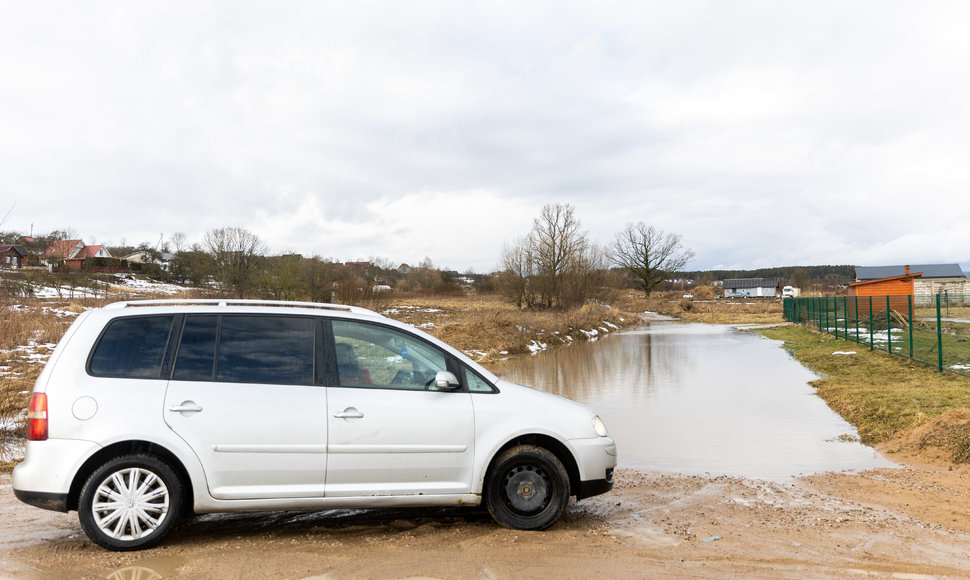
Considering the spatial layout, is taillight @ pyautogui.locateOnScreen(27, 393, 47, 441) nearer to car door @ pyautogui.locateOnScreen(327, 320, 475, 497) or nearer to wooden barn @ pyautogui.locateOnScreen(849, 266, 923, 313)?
car door @ pyautogui.locateOnScreen(327, 320, 475, 497)

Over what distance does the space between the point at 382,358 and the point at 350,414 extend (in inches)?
22.4

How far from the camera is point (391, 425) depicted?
520cm

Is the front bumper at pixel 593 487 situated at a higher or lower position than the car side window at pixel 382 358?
lower

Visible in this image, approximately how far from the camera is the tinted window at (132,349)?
503 centimetres

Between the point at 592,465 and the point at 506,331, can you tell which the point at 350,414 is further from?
the point at 506,331

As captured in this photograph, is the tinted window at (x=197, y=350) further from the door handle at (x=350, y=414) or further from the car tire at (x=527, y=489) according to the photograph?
the car tire at (x=527, y=489)

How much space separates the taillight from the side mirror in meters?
2.84

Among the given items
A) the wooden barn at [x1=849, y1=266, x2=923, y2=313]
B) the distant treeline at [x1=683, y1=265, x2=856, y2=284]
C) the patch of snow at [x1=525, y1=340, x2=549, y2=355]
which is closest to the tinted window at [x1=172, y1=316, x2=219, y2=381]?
the patch of snow at [x1=525, y1=340, x2=549, y2=355]

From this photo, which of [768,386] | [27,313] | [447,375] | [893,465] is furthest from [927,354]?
[27,313]

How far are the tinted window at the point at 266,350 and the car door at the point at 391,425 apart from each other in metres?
0.25

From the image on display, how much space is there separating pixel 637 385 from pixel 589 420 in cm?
1075

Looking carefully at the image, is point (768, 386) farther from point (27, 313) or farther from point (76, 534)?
point (27, 313)

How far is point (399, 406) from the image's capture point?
5246mm

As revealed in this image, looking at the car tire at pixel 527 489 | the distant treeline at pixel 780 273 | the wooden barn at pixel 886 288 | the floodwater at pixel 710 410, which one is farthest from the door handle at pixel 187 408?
the distant treeline at pixel 780 273
